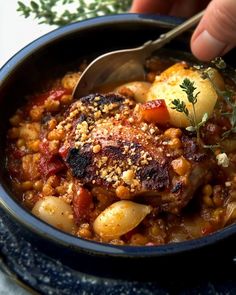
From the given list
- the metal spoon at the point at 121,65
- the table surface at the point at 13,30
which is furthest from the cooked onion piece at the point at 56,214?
the table surface at the point at 13,30

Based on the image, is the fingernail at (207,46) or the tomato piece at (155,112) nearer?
the tomato piece at (155,112)

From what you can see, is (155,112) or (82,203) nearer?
(82,203)

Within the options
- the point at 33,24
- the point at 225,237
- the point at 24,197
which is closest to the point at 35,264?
the point at 24,197

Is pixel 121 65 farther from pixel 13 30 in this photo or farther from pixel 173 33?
pixel 13 30

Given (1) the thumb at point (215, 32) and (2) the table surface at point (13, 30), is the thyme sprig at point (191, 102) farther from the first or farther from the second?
(2) the table surface at point (13, 30)

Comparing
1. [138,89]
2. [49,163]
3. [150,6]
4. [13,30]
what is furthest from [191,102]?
[13,30]

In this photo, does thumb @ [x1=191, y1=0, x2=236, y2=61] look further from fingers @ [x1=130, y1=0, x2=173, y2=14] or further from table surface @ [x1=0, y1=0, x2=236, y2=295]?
table surface @ [x1=0, y1=0, x2=236, y2=295]
